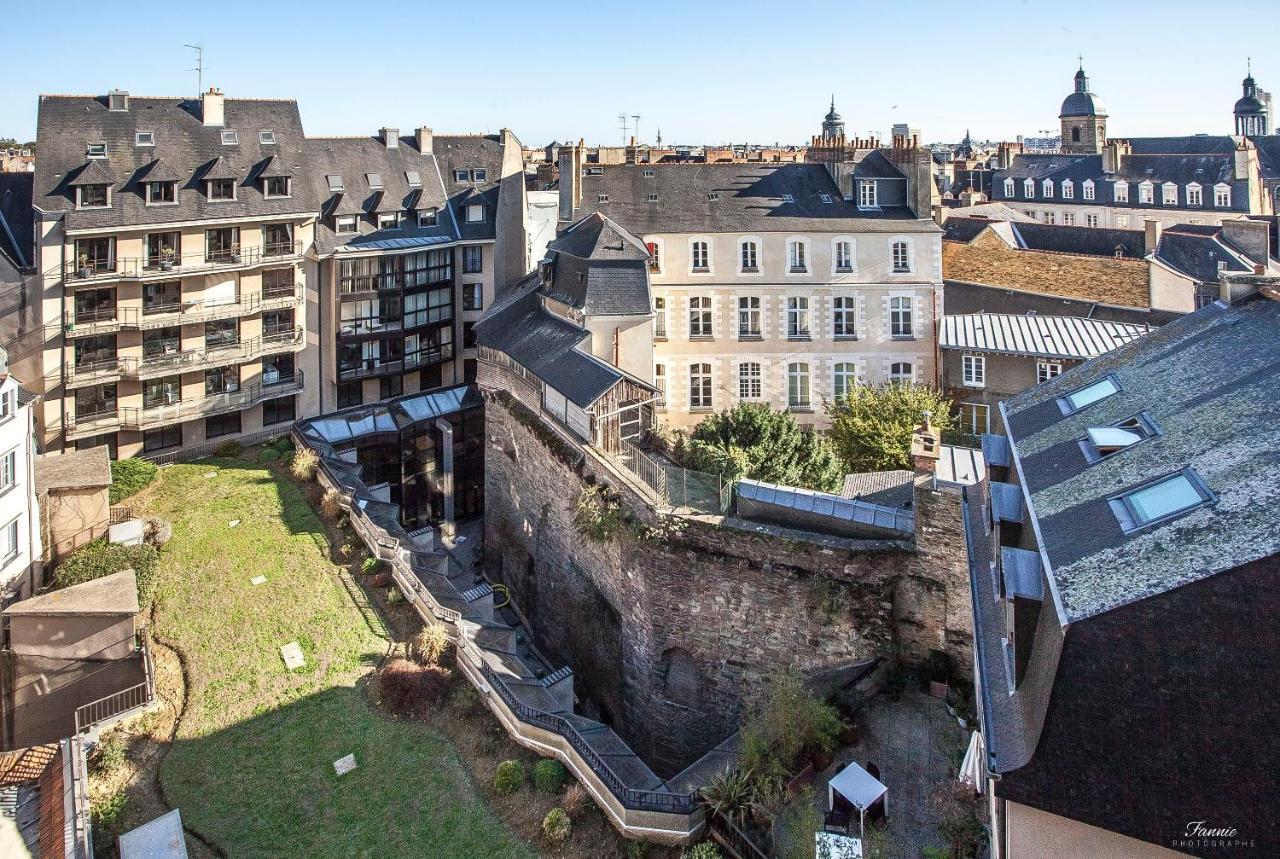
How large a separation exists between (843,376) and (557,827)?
21.5 m

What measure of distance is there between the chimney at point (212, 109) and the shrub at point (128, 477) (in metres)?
14.1

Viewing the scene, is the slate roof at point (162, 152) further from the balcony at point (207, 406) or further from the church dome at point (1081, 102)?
the church dome at point (1081, 102)

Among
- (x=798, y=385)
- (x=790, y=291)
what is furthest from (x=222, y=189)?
(x=798, y=385)

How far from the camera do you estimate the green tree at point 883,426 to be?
27344mm

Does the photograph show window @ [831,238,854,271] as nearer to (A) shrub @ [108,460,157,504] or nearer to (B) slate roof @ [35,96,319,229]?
(B) slate roof @ [35,96,319,229]

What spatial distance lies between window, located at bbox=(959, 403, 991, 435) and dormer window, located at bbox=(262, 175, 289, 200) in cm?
2746

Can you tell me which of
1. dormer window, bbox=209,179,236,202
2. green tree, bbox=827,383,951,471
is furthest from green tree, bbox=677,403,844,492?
dormer window, bbox=209,179,236,202

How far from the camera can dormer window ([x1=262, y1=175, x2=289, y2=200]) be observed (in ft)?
120

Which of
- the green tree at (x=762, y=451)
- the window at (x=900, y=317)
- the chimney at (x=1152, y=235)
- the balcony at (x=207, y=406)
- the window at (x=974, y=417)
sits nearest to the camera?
the green tree at (x=762, y=451)

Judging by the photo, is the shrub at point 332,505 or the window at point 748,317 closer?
the shrub at point 332,505

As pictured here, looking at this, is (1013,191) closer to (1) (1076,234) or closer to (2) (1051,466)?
(1) (1076,234)

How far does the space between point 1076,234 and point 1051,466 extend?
4588 centimetres

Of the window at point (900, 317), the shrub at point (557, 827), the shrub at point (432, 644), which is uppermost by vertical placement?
the window at point (900, 317)

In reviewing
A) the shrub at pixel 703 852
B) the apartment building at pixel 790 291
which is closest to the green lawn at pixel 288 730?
the shrub at pixel 703 852
